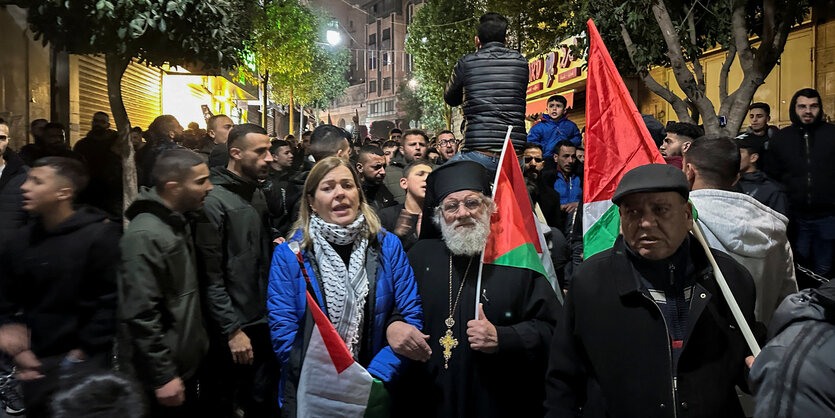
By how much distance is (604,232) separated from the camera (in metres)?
3.87

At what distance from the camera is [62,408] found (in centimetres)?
254

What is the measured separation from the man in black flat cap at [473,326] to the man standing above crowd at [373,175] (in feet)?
9.62

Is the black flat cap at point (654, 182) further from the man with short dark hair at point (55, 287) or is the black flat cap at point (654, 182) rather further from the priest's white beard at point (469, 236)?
the man with short dark hair at point (55, 287)

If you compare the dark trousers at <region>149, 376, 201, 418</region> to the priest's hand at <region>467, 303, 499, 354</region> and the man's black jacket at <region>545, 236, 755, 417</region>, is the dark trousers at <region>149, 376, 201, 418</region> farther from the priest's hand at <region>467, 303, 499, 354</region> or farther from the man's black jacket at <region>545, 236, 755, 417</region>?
the man's black jacket at <region>545, 236, 755, 417</region>

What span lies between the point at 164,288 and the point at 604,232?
8.37 feet

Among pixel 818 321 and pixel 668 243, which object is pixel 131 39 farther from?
pixel 818 321

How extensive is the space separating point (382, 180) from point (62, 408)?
4.75 m

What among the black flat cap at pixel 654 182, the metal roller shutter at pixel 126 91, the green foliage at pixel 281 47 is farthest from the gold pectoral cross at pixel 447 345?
the metal roller shutter at pixel 126 91

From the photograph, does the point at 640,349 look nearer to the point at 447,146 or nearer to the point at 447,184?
the point at 447,184

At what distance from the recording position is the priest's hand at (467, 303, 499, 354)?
3.33 metres

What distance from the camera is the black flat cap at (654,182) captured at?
2.55 meters

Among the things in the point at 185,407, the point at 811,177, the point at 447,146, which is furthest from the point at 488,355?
the point at 447,146

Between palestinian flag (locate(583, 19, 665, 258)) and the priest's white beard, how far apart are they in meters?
0.71

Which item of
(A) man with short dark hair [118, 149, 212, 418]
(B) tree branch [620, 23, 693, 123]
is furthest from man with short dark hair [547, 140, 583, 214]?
(A) man with short dark hair [118, 149, 212, 418]
